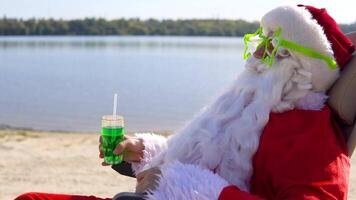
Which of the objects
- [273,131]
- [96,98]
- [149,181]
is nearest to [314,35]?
[273,131]

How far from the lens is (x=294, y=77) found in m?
2.22

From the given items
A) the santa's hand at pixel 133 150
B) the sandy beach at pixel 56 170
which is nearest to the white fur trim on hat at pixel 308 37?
the santa's hand at pixel 133 150

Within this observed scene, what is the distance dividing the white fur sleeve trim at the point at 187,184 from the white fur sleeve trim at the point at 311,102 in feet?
1.45

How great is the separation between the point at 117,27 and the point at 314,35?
74302 millimetres

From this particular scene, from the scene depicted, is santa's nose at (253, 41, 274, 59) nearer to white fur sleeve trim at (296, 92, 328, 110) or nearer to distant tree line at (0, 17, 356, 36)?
white fur sleeve trim at (296, 92, 328, 110)

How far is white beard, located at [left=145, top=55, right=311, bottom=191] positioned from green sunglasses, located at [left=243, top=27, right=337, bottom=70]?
0.04m

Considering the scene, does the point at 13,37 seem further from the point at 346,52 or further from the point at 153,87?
the point at 346,52

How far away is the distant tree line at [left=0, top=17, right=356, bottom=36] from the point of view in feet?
226

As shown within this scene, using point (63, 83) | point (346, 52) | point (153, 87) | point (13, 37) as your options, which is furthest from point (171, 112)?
point (13, 37)

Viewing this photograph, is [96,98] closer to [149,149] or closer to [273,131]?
[149,149]

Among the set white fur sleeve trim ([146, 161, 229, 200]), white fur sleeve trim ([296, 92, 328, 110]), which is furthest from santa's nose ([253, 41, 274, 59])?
white fur sleeve trim ([146, 161, 229, 200])

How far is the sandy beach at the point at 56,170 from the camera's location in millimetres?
4996

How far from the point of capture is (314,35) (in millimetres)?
2221

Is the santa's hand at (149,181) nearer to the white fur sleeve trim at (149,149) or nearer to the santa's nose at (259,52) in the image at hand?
the white fur sleeve trim at (149,149)
